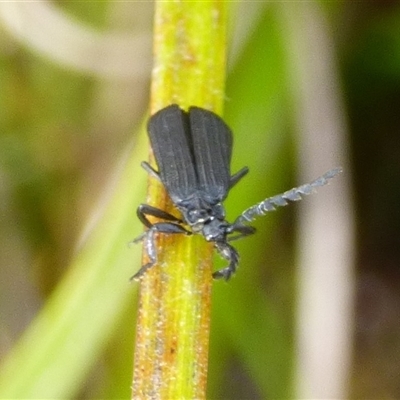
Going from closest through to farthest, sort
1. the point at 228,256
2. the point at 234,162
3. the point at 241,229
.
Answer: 1. the point at 228,256
2. the point at 241,229
3. the point at 234,162

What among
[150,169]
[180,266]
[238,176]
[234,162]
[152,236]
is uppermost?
[234,162]

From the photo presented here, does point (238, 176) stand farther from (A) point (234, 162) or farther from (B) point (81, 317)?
(B) point (81, 317)

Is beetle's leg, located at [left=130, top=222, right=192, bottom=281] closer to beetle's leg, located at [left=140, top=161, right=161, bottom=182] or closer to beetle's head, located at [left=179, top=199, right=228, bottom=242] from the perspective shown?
beetle's head, located at [left=179, top=199, right=228, bottom=242]

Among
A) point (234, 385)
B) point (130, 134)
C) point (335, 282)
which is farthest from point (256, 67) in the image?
point (234, 385)

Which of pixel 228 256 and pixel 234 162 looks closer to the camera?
pixel 228 256

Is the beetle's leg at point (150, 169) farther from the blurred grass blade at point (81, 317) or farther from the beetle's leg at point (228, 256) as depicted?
the beetle's leg at point (228, 256)

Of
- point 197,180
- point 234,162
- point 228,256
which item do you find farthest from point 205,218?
point 234,162
